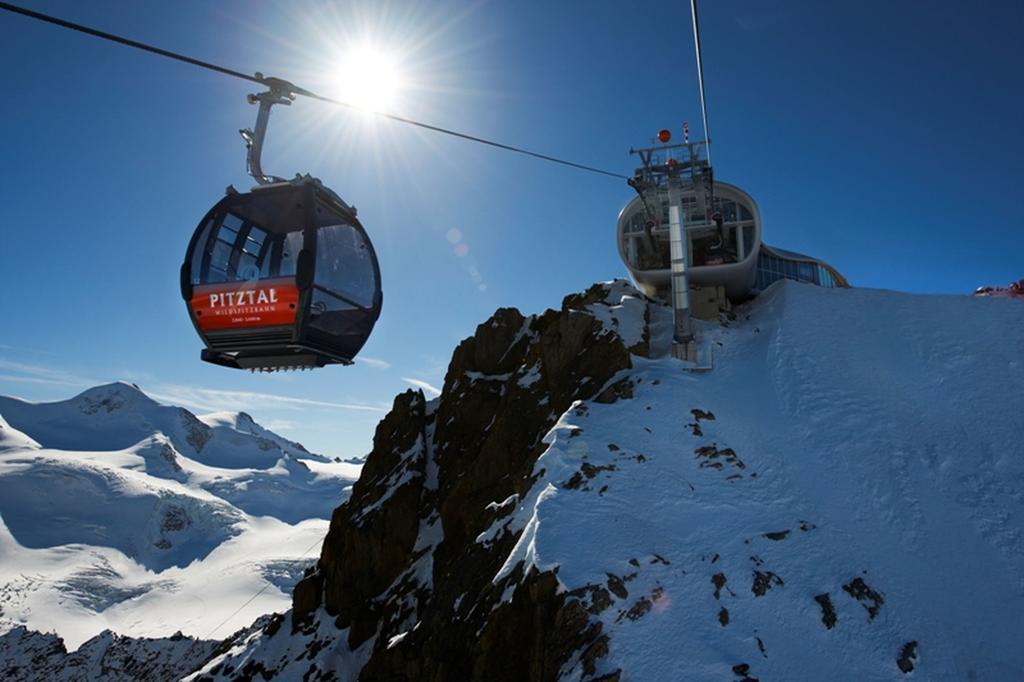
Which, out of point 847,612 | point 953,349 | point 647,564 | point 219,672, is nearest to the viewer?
point 847,612

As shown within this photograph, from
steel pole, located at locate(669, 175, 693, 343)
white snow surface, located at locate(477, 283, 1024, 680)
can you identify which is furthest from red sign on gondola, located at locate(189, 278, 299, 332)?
steel pole, located at locate(669, 175, 693, 343)

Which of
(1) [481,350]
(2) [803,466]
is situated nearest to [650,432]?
(2) [803,466]

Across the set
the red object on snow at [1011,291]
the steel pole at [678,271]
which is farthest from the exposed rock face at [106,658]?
the red object on snow at [1011,291]

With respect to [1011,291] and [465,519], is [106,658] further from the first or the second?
[1011,291]

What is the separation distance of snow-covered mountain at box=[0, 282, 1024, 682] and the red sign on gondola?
819cm

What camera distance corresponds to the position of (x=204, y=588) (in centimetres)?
16825

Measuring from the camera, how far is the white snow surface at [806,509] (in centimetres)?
1166

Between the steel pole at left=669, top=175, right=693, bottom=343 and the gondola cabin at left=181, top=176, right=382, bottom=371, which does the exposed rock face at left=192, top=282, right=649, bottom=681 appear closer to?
the steel pole at left=669, top=175, right=693, bottom=343

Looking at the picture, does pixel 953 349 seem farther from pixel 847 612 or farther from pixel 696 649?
pixel 696 649

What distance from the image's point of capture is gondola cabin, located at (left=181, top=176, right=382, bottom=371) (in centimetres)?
989

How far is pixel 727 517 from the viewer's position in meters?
15.1

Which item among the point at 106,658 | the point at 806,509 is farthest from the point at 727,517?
the point at 106,658

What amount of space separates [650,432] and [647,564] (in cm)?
644

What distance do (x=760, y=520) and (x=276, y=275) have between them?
1332 centimetres
